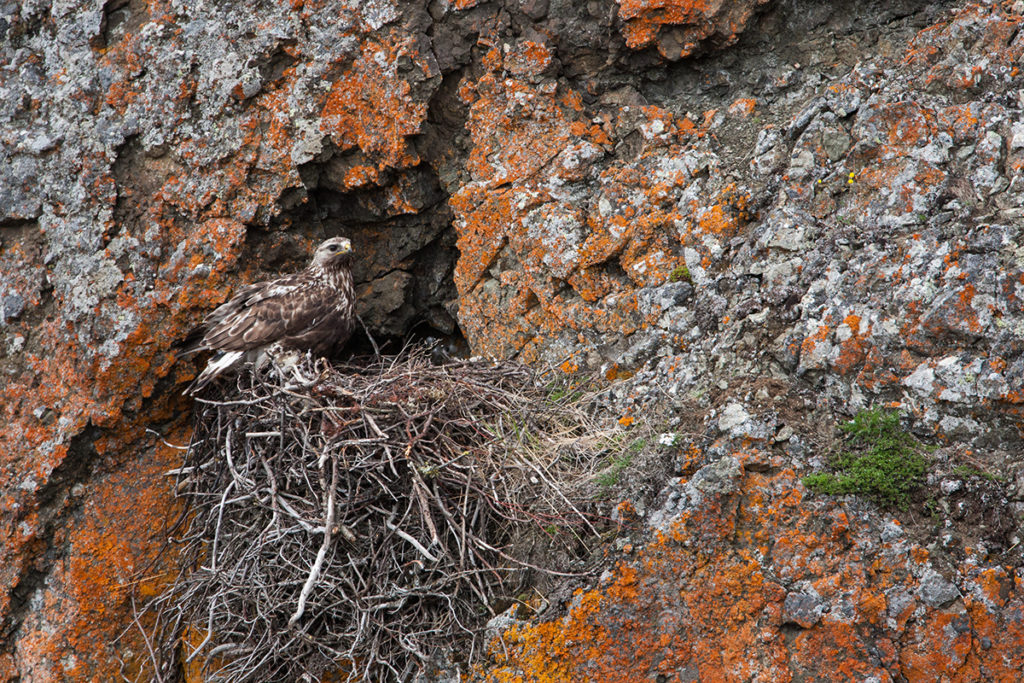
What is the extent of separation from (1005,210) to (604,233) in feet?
6.29

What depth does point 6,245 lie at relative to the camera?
4977 mm

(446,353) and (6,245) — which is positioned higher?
(6,245)

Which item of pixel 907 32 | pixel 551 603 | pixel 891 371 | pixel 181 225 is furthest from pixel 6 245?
pixel 907 32

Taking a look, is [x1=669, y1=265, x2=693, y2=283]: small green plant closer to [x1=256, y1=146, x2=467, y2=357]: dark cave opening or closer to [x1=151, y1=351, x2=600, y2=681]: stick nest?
[x1=151, y1=351, x2=600, y2=681]: stick nest

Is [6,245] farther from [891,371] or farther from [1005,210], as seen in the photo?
[1005,210]

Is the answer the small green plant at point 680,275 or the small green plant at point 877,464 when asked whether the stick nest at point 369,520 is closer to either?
the small green plant at point 680,275

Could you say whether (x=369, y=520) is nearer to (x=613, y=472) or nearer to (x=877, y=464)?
(x=613, y=472)

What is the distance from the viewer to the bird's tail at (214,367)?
4.88 meters

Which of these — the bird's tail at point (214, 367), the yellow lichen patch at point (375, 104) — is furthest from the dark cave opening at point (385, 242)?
the bird's tail at point (214, 367)

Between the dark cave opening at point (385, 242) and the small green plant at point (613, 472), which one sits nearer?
the small green plant at point (613, 472)

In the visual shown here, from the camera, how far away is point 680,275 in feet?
14.8

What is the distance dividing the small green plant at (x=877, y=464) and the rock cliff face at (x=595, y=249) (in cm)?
7

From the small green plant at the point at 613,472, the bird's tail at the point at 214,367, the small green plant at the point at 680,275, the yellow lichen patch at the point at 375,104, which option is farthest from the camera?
the yellow lichen patch at the point at 375,104

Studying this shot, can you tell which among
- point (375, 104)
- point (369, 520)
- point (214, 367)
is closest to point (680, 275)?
point (369, 520)
